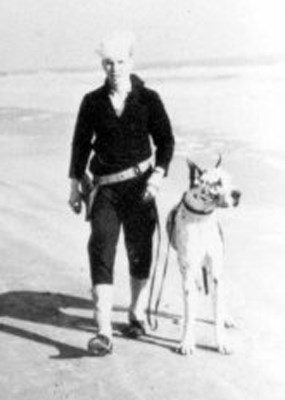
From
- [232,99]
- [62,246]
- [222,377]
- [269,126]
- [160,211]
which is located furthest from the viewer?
[232,99]

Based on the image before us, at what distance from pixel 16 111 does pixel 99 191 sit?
14568 millimetres

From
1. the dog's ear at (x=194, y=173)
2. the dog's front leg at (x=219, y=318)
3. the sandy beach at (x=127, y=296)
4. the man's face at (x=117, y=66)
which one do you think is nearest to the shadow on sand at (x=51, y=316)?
the sandy beach at (x=127, y=296)

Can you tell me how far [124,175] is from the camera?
235 inches

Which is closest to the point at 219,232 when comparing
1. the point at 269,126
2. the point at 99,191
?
the point at 99,191

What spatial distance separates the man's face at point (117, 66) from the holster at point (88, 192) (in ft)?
2.25

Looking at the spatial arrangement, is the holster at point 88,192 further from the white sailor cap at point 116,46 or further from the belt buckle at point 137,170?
the white sailor cap at point 116,46

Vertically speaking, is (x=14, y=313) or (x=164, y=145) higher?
(x=164, y=145)

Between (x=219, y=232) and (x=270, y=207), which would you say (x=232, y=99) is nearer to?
(x=270, y=207)

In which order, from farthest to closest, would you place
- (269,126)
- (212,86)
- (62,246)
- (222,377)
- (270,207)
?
(212,86) → (269,126) → (270,207) → (62,246) → (222,377)

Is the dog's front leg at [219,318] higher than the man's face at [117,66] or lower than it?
lower

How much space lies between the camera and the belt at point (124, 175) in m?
5.97

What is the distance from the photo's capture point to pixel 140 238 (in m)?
6.16

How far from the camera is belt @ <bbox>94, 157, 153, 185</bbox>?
5.97 meters

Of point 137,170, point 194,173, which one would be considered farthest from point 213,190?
point 137,170
